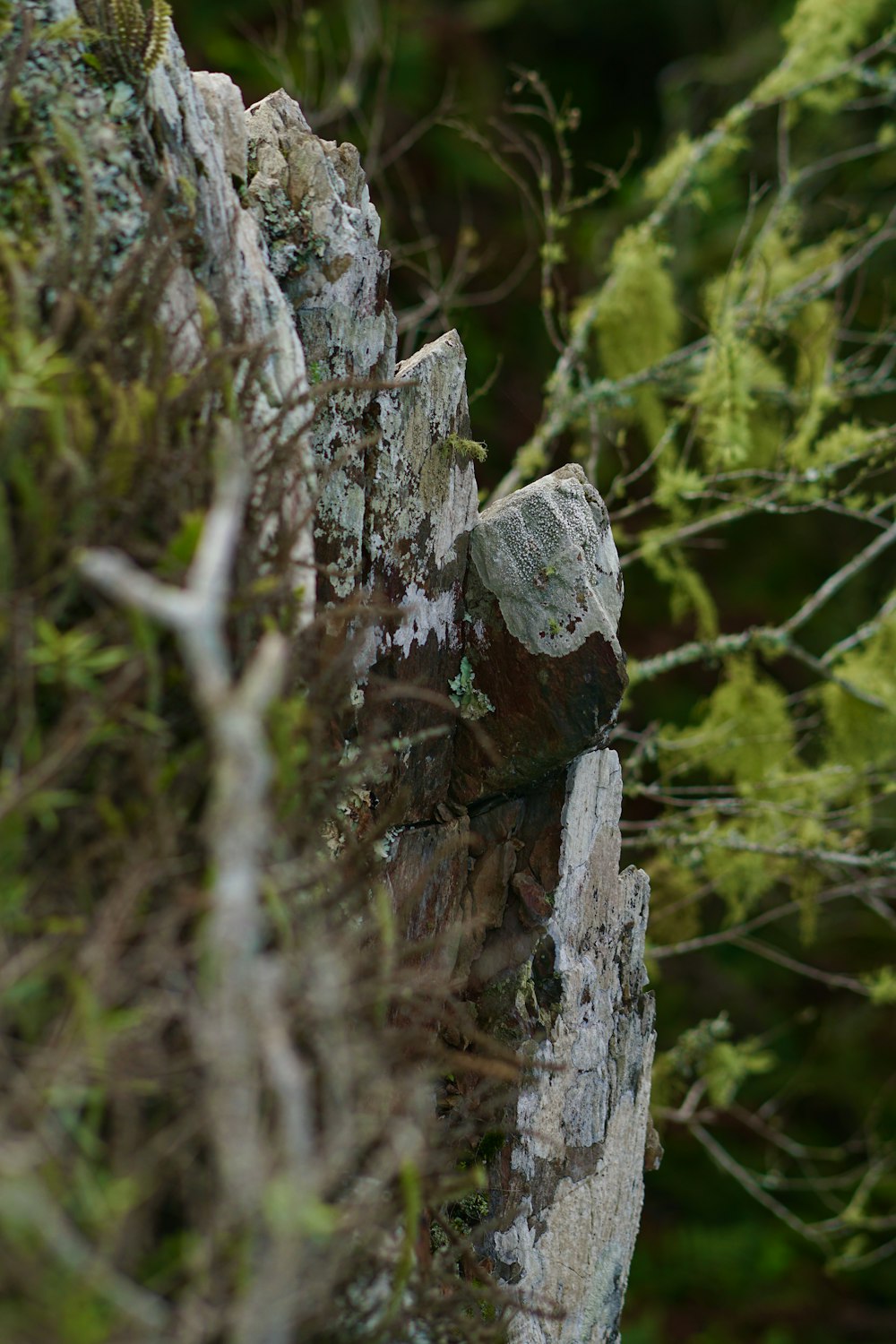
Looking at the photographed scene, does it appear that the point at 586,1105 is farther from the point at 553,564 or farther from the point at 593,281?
the point at 593,281

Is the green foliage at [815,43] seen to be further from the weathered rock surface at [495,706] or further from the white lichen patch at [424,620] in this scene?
the white lichen patch at [424,620]

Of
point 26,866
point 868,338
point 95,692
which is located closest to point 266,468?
point 95,692

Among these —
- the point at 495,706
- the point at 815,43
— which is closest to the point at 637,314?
the point at 815,43

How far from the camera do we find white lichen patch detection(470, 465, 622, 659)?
6.15 ft

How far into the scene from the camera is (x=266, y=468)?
55.4 inches

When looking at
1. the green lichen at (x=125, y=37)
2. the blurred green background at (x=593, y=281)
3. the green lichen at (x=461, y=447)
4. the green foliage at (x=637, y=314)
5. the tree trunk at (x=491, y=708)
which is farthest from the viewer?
the blurred green background at (x=593, y=281)

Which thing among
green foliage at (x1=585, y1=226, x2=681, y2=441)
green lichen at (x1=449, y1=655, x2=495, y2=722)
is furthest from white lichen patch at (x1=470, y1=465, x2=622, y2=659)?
green foliage at (x1=585, y1=226, x2=681, y2=441)

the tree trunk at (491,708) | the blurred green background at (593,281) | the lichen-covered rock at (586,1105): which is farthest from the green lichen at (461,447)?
the blurred green background at (593,281)

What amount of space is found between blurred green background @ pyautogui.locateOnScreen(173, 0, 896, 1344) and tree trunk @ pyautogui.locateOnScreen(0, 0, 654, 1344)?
3.13 meters

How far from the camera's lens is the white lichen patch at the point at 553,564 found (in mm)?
1873

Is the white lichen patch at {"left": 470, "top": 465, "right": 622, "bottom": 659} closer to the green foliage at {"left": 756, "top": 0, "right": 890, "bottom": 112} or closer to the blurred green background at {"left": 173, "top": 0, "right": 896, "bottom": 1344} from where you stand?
the green foliage at {"left": 756, "top": 0, "right": 890, "bottom": 112}

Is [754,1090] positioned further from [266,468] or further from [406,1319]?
[266,468]

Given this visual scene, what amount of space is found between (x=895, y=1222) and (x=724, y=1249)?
2.42 m

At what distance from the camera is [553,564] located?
6.19ft
